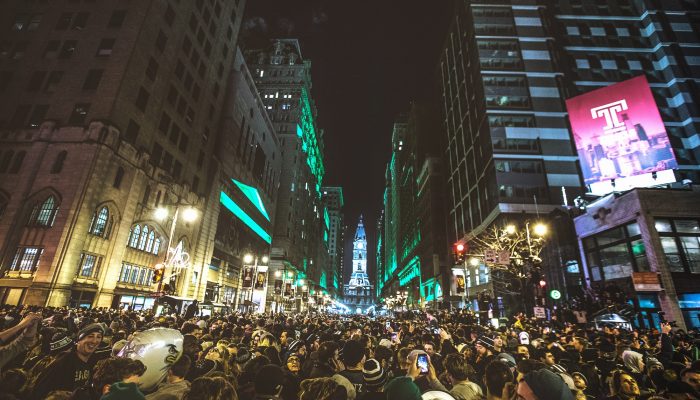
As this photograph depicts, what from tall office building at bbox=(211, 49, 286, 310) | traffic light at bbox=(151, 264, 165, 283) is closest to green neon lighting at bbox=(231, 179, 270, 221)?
tall office building at bbox=(211, 49, 286, 310)

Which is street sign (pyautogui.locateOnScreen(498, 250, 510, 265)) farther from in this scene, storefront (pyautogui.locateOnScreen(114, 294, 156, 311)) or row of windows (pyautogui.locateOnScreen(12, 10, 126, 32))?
row of windows (pyautogui.locateOnScreen(12, 10, 126, 32))

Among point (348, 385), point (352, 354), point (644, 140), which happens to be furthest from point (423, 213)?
point (348, 385)

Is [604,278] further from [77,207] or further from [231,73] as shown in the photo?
[231,73]

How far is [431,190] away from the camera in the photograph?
77500 millimetres

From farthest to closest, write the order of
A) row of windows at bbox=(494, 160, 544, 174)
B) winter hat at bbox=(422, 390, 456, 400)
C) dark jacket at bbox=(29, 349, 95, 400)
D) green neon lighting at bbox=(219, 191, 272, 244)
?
green neon lighting at bbox=(219, 191, 272, 244), row of windows at bbox=(494, 160, 544, 174), dark jacket at bbox=(29, 349, 95, 400), winter hat at bbox=(422, 390, 456, 400)

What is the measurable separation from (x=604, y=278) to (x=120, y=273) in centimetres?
4746

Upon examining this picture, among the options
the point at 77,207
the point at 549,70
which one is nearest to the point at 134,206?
the point at 77,207

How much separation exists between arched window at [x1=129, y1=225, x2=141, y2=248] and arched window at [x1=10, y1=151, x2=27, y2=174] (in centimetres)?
1020

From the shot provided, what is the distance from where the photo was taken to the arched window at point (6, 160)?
2772 centimetres

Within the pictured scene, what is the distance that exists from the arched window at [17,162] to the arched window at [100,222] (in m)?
8.24

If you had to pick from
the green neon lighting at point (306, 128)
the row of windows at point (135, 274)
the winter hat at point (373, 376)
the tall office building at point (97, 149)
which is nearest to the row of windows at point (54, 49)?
the tall office building at point (97, 149)

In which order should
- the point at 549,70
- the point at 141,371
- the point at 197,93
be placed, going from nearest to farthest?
the point at 141,371
the point at 197,93
the point at 549,70

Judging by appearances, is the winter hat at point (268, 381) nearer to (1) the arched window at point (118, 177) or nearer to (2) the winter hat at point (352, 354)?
(2) the winter hat at point (352, 354)

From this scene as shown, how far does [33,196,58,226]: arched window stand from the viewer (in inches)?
993
